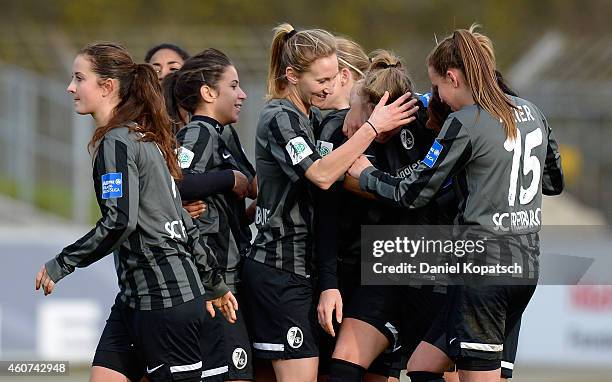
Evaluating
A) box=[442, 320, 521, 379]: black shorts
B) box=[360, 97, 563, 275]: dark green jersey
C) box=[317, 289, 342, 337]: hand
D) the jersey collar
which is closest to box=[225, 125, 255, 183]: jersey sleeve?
the jersey collar

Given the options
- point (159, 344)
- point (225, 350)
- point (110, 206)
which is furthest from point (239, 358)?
point (110, 206)

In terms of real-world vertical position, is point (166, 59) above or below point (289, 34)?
above

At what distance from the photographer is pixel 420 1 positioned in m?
27.7

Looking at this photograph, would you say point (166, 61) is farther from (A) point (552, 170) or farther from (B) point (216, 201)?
(A) point (552, 170)

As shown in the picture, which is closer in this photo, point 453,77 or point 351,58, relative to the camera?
point 453,77

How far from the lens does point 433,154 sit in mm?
4590

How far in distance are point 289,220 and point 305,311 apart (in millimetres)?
399

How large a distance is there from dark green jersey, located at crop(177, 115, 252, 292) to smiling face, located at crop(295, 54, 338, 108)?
0.52m

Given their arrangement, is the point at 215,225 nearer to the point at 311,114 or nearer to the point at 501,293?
the point at 311,114

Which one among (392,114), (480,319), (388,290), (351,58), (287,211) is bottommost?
(480,319)

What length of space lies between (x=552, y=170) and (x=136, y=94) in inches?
72.1

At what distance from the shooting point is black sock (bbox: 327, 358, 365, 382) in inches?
195

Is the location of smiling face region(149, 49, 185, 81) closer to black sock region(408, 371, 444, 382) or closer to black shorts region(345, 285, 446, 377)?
black shorts region(345, 285, 446, 377)

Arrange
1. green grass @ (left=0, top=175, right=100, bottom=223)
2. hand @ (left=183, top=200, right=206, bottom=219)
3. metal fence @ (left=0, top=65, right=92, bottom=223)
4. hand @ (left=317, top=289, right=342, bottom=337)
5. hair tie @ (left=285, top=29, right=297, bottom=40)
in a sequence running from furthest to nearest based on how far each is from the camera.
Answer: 1. green grass @ (left=0, top=175, right=100, bottom=223)
2. metal fence @ (left=0, top=65, right=92, bottom=223)
3. hand @ (left=183, top=200, right=206, bottom=219)
4. hair tie @ (left=285, top=29, right=297, bottom=40)
5. hand @ (left=317, top=289, right=342, bottom=337)
